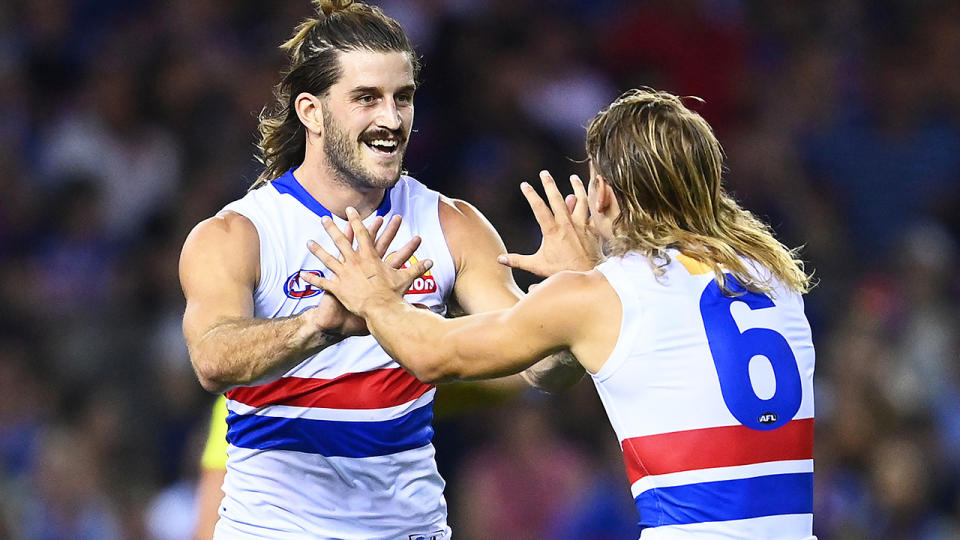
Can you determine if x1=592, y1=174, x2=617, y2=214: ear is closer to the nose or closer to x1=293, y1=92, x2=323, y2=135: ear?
the nose

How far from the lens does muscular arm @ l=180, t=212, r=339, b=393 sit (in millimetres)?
4012

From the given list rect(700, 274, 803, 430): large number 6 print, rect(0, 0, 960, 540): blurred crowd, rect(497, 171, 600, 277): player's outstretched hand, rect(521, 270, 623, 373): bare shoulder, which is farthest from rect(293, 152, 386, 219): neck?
rect(0, 0, 960, 540): blurred crowd

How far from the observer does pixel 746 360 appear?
3.63 m

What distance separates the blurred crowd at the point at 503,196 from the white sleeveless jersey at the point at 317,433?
3061mm

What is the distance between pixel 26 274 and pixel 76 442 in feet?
4.30

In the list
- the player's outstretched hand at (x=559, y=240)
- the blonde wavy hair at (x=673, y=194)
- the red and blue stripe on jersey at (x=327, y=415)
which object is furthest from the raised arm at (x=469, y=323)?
the red and blue stripe on jersey at (x=327, y=415)

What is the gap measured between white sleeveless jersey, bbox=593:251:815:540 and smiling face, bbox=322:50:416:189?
4.01ft

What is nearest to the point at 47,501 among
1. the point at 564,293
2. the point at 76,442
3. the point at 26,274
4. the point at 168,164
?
the point at 76,442

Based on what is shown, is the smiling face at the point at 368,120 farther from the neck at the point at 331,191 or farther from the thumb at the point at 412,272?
the thumb at the point at 412,272

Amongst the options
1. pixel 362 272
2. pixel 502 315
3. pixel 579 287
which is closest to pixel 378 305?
pixel 362 272

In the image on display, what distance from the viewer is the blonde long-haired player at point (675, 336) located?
3.61 meters

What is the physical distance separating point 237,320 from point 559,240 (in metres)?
1.02

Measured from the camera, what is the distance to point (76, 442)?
7871 mm

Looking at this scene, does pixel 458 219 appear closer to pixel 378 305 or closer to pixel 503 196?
pixel 378 305
